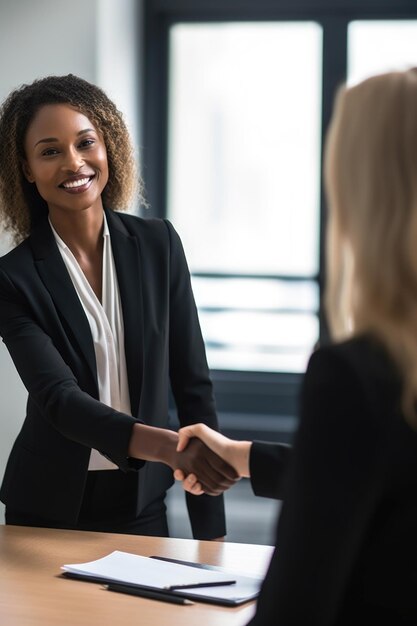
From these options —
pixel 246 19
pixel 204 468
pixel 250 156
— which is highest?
pixel 246 19

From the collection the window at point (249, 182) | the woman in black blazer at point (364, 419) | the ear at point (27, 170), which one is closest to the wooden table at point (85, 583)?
the woman in black blazer at point (364, 419)

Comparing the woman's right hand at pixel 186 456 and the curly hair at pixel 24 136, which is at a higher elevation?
the curly hair at pixel 24 136

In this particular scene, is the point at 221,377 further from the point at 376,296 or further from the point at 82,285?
the point at 376,296

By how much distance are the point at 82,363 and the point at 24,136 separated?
24.9 inches

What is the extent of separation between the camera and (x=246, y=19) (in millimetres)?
4949

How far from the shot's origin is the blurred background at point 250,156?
4887mm

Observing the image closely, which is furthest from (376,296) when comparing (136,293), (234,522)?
(234,522)

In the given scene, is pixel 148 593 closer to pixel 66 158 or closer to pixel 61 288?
pixel 61 288

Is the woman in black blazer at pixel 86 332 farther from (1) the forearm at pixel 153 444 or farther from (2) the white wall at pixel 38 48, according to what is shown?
(2) the white wall at pixel 38 48

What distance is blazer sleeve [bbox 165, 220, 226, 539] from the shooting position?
2441 mm

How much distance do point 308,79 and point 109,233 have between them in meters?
2.74

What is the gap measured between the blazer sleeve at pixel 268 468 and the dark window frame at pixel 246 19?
3.17m

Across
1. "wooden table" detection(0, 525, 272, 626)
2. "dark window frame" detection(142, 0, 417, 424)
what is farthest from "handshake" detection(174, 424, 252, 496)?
"dark window frame" detection(142, 0, 417, 424)

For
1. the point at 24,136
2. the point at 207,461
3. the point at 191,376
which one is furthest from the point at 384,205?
the point at 24,136
